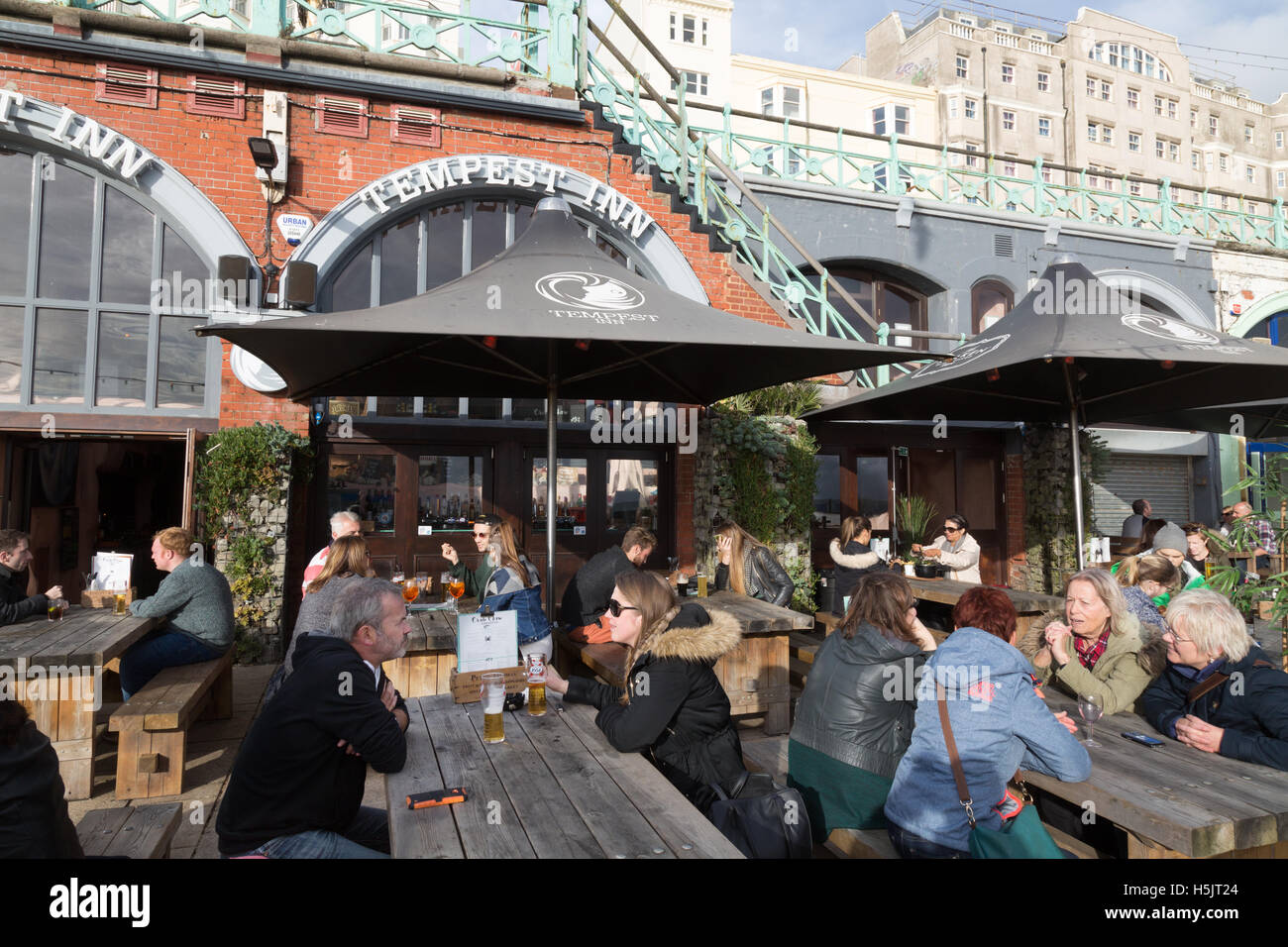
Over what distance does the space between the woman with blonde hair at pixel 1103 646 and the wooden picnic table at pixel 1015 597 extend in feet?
4.76

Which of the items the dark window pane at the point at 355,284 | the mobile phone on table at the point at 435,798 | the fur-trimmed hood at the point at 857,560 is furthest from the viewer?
the dark window pane at the point at 355,284

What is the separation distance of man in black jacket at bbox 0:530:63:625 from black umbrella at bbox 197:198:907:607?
6.70ft

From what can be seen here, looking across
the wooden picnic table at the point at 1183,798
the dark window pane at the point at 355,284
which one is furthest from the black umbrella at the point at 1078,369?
the dark window pane at the point at 355,284

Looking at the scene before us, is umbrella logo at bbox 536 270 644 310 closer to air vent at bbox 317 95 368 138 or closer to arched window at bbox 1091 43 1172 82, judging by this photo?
air vent at bbox 317 95 368 138

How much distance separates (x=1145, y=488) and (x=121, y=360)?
16189 millimetres

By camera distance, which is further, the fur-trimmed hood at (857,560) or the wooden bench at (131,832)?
the fur-trimmed hood at (857,560)

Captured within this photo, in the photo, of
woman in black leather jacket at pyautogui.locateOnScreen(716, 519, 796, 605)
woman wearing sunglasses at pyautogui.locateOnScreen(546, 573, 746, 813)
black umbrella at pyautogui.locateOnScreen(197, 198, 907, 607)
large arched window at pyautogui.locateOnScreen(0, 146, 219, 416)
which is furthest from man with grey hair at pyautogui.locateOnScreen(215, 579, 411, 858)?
large arched window at pyautogui.locateOnScreen(0, 146, 219, 416)

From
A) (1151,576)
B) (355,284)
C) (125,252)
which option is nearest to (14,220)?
(125,252)

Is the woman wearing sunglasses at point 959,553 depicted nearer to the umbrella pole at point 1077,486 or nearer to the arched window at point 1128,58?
the umbrella pole at point 1077,486

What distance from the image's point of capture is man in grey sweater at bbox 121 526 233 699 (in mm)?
5059

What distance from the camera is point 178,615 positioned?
519cm

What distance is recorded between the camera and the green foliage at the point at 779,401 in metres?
8.50

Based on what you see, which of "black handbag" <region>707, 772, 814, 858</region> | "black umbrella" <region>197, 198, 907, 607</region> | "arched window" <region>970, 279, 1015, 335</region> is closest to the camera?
"black handbag" <region>707, 772, 814, 858</region>
